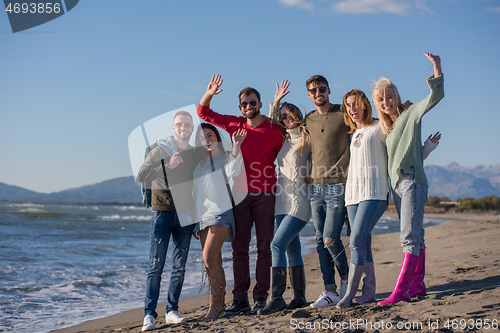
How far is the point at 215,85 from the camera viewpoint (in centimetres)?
396

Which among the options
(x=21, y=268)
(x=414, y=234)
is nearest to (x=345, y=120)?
(x=414, y=234)

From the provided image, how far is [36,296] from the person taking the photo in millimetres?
6074

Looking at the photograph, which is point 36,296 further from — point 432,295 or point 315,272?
point 432,295

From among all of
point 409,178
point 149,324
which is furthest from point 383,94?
point 149,324


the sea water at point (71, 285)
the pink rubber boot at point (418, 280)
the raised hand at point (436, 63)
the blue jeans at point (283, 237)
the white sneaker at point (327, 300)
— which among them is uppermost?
the raised hand at point (436, 63)

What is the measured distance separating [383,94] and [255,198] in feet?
5.03

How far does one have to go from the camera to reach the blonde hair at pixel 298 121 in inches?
144

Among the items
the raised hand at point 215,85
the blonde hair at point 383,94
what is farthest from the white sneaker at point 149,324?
the blonde hair at point 383,94

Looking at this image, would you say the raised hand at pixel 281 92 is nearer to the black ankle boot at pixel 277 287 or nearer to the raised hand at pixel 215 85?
the raised hand at pixel 215 85

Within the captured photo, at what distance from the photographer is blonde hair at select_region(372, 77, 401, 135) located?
3.30m

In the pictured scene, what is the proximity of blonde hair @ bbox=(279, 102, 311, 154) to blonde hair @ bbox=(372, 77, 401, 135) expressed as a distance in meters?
0.70

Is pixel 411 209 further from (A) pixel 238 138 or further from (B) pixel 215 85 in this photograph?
(B) pixel 215 85

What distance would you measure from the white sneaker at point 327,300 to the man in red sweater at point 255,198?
0.51 meters

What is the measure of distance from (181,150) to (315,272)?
14.5 ft
